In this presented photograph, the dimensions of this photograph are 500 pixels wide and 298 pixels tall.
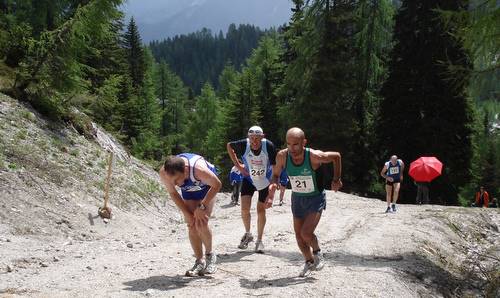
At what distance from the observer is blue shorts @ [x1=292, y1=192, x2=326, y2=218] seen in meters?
6.80

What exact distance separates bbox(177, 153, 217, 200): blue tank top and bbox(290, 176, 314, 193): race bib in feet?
3.71

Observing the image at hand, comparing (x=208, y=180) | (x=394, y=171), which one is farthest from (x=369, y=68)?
(x=208, y=180)

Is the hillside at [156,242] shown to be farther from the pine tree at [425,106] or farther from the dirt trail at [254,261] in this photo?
the pine tree at [425,106]

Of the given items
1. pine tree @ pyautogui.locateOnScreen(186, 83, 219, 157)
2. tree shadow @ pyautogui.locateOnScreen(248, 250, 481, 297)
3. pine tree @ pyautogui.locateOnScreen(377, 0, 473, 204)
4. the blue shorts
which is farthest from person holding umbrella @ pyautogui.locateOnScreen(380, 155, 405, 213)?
pine tree @ pyautogui.locateOnScreen(186, 83, 219, 157)

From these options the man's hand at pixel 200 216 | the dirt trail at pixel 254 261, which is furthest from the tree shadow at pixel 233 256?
the man's hand at pixel 200 216

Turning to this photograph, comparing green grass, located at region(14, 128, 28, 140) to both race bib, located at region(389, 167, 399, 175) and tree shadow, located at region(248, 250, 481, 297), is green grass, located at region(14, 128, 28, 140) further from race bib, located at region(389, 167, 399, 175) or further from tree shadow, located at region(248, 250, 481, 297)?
race bib, located at region(389, 167, 399, 175)

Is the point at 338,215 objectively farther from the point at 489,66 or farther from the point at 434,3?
the point at 434,3

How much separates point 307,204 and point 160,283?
224cm

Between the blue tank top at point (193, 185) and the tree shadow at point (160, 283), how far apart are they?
1.12 meters

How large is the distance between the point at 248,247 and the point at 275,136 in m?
34.3

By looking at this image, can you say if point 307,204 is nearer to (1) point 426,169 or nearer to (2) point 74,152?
(2) point 74,152

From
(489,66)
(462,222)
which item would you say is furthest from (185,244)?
(462,222)

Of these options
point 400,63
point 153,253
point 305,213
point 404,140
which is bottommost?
point 153,253

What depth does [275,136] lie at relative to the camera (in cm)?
4341
